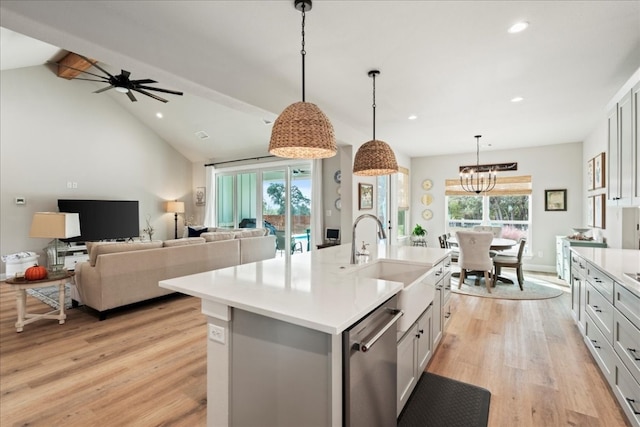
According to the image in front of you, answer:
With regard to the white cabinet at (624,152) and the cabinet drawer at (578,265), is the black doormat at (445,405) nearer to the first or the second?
the cabinet drawer at (578,265)

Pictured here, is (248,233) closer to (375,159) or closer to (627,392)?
(375,159)

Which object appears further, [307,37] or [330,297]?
Result: [307,37]

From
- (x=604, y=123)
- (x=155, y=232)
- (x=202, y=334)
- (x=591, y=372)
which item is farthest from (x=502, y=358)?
(x=155, y=232)

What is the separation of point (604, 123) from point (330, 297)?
542cm

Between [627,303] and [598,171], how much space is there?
155 inches

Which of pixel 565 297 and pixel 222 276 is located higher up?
pixel 222 276

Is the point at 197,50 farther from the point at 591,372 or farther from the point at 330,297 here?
the point at 591,372

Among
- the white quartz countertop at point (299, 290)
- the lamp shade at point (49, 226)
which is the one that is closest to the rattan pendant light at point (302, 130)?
the white quartz countertop at point (299, 290)

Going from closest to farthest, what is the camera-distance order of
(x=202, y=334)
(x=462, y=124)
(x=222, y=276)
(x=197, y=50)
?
1. (x=222, y=276)
2. (x=197, y=50)
3. (x=202, y=334)
4. (x=462, y=124)

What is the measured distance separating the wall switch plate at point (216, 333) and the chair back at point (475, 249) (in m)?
4.11

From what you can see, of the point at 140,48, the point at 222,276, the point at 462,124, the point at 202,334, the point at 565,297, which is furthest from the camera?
the point at 462,124

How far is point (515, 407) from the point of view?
2041 millimetres

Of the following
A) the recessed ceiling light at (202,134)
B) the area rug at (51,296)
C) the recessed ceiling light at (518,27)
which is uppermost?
the recessed ceiling light at (202,134)

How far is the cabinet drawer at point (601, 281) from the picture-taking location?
83.5 inches
